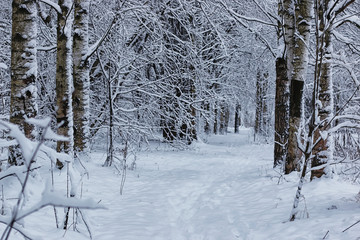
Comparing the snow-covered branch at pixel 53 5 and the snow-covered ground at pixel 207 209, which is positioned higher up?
the snow-covered branch at pixel 53 5

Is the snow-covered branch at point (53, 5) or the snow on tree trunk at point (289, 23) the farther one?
the snow on tree trunk at point (289, 23)

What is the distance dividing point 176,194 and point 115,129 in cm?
354

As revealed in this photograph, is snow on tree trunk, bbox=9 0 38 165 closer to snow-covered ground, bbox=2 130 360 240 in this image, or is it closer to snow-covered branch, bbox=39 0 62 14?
snow-covered branch, bbox=39 0 62 14

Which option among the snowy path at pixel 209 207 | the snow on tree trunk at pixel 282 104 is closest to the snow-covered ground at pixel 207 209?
the snowy path at pixel 209 207

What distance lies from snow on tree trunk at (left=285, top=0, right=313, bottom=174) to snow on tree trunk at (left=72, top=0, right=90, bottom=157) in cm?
451

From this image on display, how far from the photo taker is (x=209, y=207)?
4.99 m

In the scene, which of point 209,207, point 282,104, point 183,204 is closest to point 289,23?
point 282,104

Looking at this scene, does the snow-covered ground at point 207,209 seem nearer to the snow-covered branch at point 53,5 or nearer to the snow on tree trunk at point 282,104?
the snow on tree trunk at point 282,104

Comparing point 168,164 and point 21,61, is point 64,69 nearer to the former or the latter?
point 21,61

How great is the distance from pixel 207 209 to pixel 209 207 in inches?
4.9

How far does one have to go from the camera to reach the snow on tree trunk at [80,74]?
6.98 metres

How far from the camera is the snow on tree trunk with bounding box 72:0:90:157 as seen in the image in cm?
698

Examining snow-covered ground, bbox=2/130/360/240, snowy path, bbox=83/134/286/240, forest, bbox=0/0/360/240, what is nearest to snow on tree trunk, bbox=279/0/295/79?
forest, bbox=0/0/360/240

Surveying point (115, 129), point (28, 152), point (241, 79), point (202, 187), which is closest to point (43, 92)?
point (115, 129)
